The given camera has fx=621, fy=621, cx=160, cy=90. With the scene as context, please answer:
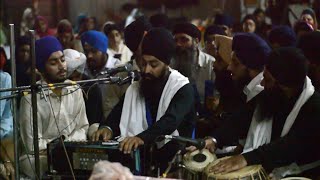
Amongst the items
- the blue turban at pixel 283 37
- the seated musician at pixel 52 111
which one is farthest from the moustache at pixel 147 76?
the blue turban at pixel 283 37

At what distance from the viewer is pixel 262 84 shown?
5484 mm

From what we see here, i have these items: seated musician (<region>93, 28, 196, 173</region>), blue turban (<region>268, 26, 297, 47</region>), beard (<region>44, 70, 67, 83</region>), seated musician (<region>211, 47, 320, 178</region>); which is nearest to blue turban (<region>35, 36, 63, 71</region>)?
beard (<region>44, 70, 67, 83</region>)

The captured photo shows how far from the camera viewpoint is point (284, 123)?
198 inches

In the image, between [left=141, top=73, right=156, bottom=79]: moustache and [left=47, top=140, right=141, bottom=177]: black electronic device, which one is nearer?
[left=47, top=140, right=141, bottom=177]: black electronic device

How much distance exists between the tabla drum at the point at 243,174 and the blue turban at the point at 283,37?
3553 millimetres

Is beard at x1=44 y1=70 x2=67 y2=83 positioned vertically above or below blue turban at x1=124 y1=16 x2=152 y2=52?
below

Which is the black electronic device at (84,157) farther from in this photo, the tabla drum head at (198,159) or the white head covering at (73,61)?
the white head covering at (73,61)

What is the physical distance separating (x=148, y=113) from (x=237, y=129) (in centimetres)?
80

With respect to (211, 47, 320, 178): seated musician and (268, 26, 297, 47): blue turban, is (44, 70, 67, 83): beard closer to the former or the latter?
(211, 47, 320, 178): seated musician

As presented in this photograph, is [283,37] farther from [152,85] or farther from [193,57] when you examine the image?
[152,85]

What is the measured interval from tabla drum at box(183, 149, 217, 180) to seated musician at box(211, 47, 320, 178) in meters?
0.14

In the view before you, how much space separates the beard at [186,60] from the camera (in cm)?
746

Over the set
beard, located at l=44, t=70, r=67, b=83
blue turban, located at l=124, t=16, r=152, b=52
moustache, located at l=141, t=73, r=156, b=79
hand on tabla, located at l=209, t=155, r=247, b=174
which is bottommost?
hand on tabla, located at l=209, t=155, r=247, b=174

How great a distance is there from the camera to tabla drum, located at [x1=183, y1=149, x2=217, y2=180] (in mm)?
4696
